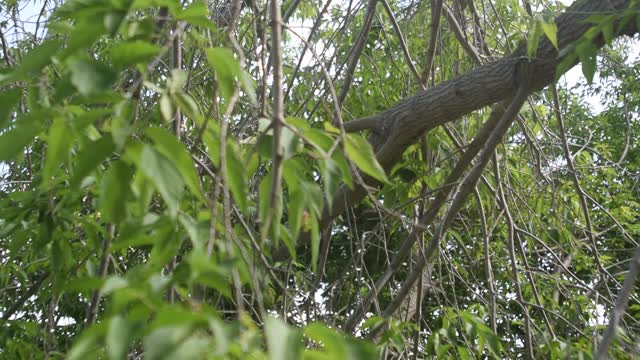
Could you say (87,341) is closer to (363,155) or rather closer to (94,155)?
(94,155)

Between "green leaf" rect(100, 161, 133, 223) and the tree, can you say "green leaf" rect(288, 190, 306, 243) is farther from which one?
"green leaf" rect(100, 161, 133, 223)

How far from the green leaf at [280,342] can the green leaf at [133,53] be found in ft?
0.95

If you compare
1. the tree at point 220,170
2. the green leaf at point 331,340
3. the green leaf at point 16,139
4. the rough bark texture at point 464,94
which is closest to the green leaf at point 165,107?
the tree at point 220,170

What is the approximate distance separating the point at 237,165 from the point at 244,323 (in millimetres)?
182

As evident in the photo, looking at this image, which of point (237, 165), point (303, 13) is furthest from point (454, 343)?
point (303, 13)

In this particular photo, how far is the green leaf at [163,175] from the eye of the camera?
668mm

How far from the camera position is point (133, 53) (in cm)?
74

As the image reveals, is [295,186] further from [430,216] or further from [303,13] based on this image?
[303,13]

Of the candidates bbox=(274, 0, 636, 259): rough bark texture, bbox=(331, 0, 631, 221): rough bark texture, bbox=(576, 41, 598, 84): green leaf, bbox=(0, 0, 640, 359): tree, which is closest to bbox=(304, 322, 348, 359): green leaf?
bbox=(0, 0, 640, 359): tree

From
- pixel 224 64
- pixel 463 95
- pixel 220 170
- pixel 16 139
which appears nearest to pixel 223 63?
pixel 224 64

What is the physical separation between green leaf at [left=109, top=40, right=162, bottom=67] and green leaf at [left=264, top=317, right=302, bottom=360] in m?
0.29

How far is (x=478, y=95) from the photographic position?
74.6 inches

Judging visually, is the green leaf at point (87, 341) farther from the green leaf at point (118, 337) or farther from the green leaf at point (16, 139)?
the green leaf at point (16, 139)

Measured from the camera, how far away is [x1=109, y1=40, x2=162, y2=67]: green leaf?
73cm
